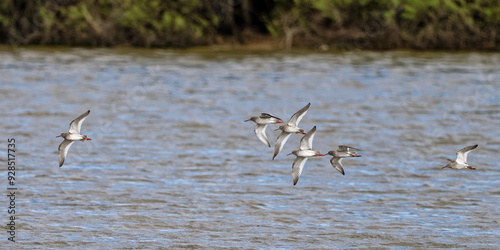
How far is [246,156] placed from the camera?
55.9 feet

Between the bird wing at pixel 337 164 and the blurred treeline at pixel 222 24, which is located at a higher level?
the bird wing at pixel 337 164

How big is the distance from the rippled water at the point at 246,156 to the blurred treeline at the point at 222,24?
4050 mm

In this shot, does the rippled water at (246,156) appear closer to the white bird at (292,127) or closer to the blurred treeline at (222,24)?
the white bird at (292,127)

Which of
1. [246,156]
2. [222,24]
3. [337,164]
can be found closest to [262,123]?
[337,164]

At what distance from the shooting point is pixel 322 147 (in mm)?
17719

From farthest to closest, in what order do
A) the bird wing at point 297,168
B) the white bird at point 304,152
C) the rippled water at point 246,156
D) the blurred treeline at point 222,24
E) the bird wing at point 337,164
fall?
the blurred treeline at point 222,24, the rippled water at point 246,156, the bird wing at point 337,164, the bird wing at point 297,168, the white bird at point 304,152

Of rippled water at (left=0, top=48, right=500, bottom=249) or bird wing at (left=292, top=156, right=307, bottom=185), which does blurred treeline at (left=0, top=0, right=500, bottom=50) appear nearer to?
rippled water at (left=0, top=48, right=500, bottom=249)

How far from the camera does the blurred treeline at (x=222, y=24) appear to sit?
3575cm

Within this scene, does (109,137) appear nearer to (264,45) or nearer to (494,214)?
(494,214)

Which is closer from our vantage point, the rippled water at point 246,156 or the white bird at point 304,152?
the white bird at point 304,152

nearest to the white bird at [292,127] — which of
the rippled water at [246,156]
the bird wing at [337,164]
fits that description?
the bird wing at [337,164]

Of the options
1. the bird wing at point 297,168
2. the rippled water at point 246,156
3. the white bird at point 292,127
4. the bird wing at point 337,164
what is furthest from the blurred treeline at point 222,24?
the white bird at point 292,127

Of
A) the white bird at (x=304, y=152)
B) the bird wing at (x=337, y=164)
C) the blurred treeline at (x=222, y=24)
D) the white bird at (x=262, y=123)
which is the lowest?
the blurred treeline at (x=222, y=24)

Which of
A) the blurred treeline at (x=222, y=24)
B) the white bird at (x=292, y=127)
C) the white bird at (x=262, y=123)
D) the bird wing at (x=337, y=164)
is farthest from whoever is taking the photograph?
the blurred treeline at (x=222, y=24)
